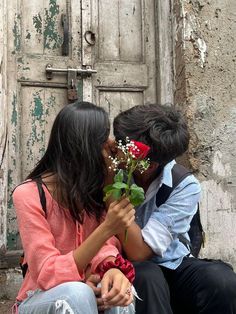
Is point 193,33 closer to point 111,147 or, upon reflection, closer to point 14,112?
point 14,112

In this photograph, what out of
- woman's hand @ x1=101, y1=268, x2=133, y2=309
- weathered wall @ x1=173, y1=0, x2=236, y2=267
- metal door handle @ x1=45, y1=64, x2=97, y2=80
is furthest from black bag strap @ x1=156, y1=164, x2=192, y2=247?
metal door handle @ x1=45, y1=64, x2=97, y2=80

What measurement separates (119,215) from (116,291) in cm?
27

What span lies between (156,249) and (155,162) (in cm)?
38

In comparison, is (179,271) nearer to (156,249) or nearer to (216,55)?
(156,249)

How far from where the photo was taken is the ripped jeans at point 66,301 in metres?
1.82

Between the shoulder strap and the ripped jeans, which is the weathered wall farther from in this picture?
the ripped jeans

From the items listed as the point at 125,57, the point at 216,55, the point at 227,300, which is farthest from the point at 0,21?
the point at 227,300

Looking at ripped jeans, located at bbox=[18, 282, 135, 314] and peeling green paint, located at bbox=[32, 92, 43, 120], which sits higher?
peeling green paint, located at bbox=[32, 92, 43, 120]

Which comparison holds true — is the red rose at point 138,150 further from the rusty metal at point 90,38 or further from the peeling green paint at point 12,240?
the rusty metal at point 90,38

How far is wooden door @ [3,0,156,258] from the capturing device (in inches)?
137

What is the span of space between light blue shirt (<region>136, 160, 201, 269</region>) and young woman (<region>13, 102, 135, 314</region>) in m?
0.19

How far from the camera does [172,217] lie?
2.35 m

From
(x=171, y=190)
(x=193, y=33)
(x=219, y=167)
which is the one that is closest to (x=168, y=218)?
(x=171, y=190)

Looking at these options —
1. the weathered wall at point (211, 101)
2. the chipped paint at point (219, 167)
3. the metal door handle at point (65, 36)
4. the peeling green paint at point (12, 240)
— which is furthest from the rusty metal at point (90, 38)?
the peeling green paint at point (12, 240)
